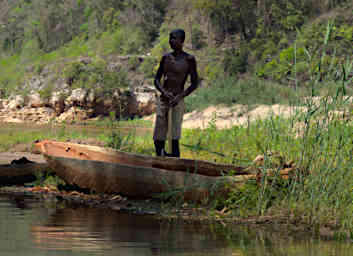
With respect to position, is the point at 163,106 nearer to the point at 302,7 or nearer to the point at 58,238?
the point at 58,238

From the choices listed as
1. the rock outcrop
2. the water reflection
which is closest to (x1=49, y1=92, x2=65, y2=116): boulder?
the rock outcrop

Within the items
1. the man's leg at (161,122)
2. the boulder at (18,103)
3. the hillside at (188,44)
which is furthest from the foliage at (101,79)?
the man's leg at (161,122)

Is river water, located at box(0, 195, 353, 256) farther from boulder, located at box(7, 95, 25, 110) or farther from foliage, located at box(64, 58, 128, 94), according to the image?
boulder, located at box(7, 95, 25, 110)

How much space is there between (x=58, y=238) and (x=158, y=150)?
10.9 ft

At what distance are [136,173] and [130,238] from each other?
6.56 feet

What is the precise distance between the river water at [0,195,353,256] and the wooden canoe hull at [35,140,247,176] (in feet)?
3.63

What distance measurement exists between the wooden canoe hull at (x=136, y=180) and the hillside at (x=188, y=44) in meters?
11.7

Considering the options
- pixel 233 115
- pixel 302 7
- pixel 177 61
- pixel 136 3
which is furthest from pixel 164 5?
pixel 177 61

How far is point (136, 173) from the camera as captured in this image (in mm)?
6160

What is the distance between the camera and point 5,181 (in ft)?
24.8

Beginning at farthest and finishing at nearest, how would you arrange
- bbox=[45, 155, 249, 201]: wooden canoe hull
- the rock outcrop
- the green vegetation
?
the rock outcrop < bbox=[45, 155, 249, 201]: wooden canoe hull < the green vegetation

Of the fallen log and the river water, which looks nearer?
the river water

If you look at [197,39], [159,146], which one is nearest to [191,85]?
[159,146]

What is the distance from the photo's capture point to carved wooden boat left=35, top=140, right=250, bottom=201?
581cm
